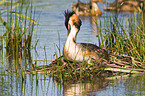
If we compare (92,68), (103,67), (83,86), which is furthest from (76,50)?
(83,86)

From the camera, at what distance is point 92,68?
730 cm

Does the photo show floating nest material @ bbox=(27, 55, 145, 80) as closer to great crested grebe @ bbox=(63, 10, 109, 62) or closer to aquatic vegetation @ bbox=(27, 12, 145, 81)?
aquatic vegetation @ bbox=(27, 12, 145, 81)

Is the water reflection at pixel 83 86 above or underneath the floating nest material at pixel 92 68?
underneath

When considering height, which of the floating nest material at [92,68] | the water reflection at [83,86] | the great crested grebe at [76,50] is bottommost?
the water reflection at [83,86]

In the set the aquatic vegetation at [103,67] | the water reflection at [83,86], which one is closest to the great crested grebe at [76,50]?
the aquatic vegetation at [103,67]

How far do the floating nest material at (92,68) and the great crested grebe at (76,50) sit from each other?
0.40ft

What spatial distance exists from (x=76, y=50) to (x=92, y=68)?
50 centimetres

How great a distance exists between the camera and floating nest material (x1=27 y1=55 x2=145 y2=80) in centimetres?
716

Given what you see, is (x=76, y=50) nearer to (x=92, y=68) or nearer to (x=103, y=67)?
(x=92, y=68)

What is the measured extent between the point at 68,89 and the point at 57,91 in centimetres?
21

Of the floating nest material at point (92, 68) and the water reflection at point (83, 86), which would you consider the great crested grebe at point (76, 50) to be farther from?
the water reflection at point (83, 86)

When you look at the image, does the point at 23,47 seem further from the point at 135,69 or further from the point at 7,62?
the point at 135,69

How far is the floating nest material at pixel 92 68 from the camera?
716cm

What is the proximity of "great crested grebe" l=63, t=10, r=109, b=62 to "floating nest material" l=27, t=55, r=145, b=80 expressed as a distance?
123 mm
